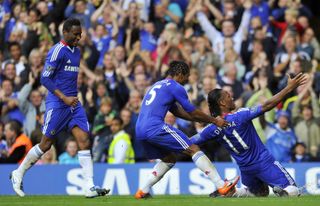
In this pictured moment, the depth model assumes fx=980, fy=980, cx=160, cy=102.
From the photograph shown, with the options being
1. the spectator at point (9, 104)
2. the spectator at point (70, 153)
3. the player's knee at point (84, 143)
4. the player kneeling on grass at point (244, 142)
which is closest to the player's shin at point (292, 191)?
the player kneeling on grass at point (244, 142)

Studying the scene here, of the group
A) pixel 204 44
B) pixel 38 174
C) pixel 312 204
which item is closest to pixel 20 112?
pixel 38 174

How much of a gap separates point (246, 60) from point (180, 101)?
815 centimetres

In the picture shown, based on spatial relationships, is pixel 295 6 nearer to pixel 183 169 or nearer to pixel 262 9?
pixel 262 9

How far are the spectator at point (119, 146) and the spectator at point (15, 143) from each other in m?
1.64

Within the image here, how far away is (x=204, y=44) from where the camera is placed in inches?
855

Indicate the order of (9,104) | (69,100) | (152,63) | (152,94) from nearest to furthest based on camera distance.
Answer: (152,94) → (69,100) → (9,104) → (152,63)

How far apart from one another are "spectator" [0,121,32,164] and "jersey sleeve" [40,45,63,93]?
202 inches

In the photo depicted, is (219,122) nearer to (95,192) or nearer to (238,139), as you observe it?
(238,139)

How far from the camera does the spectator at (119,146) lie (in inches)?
760

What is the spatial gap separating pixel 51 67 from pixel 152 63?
25.1 feet

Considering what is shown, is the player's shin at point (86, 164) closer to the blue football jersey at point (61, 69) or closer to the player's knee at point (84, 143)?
the player's knee at point (84, 143)

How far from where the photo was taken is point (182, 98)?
45.3 feet

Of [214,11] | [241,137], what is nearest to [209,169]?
[241,137]

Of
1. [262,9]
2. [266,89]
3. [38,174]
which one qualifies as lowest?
[38,174]
